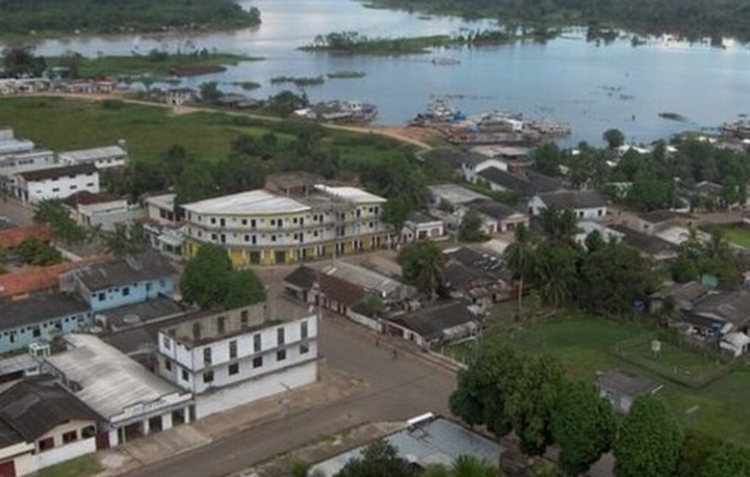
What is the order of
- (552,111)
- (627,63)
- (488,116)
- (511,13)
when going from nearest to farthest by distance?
1. (488,116)
2. (552,111)
3. (627,63)
4. (511,13)

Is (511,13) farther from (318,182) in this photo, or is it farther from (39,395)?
(39,395)

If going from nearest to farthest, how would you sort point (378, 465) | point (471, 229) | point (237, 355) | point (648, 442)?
point (648, 442) < point (378, 465) < point (237, 355) < point (471, 229)

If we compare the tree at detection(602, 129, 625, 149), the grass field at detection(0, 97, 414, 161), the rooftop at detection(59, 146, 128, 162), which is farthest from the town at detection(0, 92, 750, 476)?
the tree at detection(602, 129, 625, 149)

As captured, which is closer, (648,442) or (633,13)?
(648,442)

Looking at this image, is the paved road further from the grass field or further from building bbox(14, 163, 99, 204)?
the grass field

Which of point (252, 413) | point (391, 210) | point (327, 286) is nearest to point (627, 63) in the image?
→ point (391, 210)

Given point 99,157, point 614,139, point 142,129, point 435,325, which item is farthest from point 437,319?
point 142,129

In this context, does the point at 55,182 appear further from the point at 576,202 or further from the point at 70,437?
the point at 70,437
